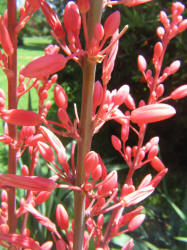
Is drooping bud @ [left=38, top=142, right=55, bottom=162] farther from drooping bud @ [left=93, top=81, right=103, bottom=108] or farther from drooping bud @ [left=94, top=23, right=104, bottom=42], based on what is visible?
drooping bud @ [left=94, top=23, right=104, bottom=42]

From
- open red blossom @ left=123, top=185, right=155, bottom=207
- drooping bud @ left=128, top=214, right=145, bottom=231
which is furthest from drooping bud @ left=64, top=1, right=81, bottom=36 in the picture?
drooping bud @ left=128, top=214, right=145, bottom=231

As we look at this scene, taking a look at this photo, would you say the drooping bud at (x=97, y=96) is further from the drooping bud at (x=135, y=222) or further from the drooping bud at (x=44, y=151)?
the drooping bud at (x=135, y=222)

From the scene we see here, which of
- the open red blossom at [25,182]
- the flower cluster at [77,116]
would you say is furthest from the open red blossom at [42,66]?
the open red blossom at [25,182]

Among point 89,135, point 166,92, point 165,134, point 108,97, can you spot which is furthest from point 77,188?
point 165,134

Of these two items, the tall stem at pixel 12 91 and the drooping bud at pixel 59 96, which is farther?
the tall stem at pixel 12 91

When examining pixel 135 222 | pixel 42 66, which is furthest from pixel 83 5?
pixel 135 222

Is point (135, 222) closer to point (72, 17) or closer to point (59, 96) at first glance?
point (59, 96)
